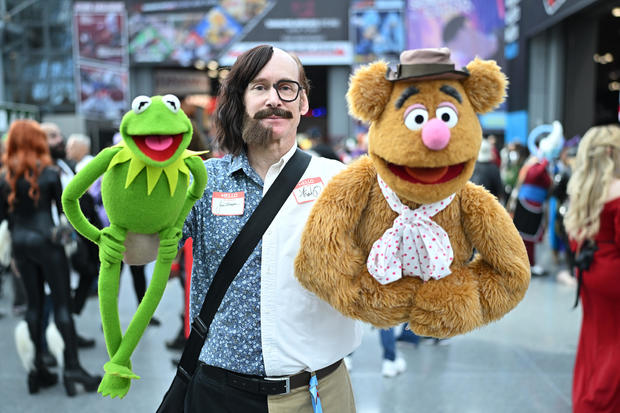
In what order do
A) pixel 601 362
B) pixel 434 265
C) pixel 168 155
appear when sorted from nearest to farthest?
pixel 168 155 → pixel 434 265 → pixel 601 362

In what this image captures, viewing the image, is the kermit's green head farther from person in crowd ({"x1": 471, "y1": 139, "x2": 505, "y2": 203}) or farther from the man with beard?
person in crowd ({"x1": 471, "y1": 139, "x2": 505, "y2": 203})

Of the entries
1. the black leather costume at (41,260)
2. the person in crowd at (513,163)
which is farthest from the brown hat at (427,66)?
the person in crowd at (513,163)

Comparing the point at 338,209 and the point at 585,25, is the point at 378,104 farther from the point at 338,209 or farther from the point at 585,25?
the point at 585,25

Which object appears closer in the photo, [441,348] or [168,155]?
[168,155]

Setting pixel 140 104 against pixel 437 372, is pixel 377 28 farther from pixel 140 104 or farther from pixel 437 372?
pixel 140 104

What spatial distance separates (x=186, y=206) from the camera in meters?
1.44

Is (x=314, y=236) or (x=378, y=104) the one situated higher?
(x=378, y=104)

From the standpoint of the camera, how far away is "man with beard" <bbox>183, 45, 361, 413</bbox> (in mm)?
1689

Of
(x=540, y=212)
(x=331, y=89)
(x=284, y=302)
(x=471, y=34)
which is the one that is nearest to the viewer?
(x=284, y=302)

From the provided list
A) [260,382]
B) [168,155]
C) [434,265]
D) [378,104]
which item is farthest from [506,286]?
[168,155]

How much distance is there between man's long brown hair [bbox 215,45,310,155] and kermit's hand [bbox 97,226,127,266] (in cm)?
63

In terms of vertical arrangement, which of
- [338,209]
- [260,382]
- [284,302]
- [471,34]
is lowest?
[260,382]

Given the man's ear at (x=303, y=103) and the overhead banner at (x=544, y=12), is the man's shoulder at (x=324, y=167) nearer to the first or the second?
the man's ear at (x=303, y=103)

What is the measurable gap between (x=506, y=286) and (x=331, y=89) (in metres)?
17.5
